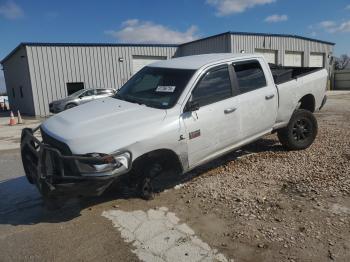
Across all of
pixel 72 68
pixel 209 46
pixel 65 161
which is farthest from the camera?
pixel 209 46

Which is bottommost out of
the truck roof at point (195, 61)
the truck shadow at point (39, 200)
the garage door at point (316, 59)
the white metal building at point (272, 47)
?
the truck shadow at point (39, 200)

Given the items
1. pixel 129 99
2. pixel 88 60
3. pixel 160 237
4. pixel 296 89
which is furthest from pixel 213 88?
pixel 88 60

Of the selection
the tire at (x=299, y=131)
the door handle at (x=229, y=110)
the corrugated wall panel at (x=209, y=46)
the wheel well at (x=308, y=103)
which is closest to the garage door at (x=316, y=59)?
the corrugated wall panel at (x=209, y=46)

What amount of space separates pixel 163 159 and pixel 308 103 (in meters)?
3.88

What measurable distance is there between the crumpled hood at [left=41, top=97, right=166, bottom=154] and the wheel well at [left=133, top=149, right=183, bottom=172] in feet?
1.00

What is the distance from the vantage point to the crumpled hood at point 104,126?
381 cm

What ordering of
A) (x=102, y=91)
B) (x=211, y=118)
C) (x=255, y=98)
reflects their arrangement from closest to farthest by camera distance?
1. (x=211, y=118)
2. (x=255, y=98)
3. (x=102, y=91)

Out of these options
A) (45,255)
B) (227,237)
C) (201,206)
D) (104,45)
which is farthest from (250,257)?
(104,45)

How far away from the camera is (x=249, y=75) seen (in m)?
5.51

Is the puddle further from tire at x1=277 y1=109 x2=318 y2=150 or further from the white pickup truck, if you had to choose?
tire at x1=277 y1=109 x2=318 y2=150

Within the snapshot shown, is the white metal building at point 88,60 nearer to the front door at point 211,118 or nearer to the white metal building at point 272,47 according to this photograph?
the white metal building at point 272,47

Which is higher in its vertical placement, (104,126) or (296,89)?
(296,89)

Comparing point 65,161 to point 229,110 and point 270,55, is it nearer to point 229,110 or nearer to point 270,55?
point 229,110

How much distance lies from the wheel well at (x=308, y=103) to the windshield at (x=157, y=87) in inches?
123
